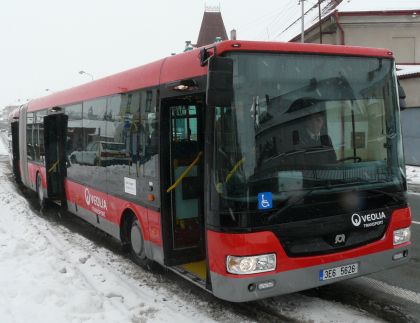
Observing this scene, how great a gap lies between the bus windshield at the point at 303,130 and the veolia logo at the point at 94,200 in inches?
155

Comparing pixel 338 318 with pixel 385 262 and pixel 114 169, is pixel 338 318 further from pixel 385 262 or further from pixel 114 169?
pixel 114 169

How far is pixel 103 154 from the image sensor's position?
797cm

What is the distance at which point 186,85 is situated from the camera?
5.11 metres

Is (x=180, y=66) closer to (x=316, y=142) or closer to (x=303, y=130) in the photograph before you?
(x=303, y=130)

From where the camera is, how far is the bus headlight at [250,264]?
14.8 ft

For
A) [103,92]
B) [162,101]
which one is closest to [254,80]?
[162,101]

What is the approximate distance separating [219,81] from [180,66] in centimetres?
131

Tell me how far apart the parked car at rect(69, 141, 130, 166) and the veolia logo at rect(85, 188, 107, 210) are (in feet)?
1.87

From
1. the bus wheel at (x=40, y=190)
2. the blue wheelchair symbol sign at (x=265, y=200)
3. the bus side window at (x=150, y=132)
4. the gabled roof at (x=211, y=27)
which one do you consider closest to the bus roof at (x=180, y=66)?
the bus side window at (x=150, y=132)

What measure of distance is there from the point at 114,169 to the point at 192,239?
2.00 meters

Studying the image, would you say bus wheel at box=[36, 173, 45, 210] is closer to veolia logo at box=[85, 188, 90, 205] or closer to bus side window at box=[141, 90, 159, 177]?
veolia logo at box=[85, 188, 90, 205]

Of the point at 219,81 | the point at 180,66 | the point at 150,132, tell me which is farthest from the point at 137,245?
the point at 219,81

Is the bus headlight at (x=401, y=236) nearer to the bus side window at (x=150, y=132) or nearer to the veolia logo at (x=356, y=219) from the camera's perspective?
the veolia logo at (x=356, y=219)

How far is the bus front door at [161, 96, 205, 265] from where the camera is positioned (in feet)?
19.1
